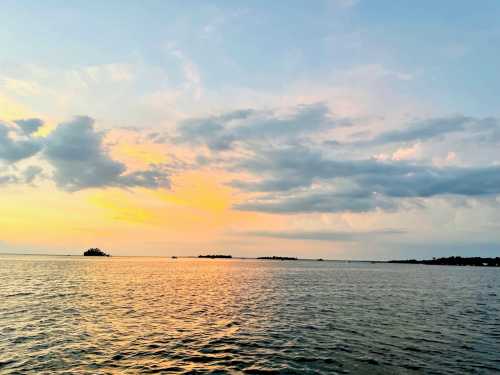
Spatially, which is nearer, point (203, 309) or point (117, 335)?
point (117, 335)

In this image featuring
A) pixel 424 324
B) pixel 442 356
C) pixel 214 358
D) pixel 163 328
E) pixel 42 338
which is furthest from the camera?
pixel 424 324

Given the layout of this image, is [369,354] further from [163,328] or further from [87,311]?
[87,311]

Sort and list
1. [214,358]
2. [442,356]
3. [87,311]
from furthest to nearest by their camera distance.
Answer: [87,311] < [442,356] < [214,358]

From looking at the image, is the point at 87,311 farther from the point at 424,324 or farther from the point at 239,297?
the point at 424,324

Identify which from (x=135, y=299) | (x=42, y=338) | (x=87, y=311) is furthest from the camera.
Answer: (x=135, y=299)

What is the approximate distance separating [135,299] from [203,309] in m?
15.2

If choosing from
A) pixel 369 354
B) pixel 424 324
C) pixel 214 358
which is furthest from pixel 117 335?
pixel 424 324

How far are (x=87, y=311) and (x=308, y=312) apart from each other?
29.0 meters

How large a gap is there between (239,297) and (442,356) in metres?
42.4

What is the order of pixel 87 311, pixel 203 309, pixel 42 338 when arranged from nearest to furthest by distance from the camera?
1. pixel 42 338
2. pixel 87 311
3. pixel 203 309

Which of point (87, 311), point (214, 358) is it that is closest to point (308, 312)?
point (214, 358)

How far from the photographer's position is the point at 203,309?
5112cm

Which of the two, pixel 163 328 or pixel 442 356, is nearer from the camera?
pixel 442 356

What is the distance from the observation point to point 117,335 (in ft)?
110
